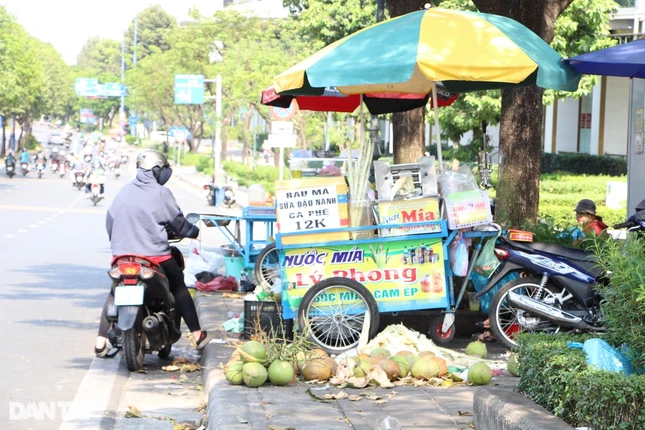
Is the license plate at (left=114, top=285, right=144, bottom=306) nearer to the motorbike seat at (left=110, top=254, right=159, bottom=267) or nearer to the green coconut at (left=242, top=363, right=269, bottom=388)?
the motorbike seat at (left=110, top=254, right=159, bottom=267)

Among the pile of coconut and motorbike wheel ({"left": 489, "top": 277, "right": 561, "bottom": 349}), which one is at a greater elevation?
motorbike wheel ({"left": 489, "top": 277, "right": 561, "bottom": 349})

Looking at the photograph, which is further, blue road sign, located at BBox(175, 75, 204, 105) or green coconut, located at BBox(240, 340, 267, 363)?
blue road sign, located at BBox(175, 75, 204, 105)

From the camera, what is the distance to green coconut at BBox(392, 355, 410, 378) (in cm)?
737

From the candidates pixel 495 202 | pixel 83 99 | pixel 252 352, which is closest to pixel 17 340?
pixel 252 352

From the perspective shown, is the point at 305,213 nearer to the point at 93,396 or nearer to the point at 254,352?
the point at 254,352

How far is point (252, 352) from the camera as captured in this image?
23.6 feet

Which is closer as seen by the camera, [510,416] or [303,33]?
[510,416]

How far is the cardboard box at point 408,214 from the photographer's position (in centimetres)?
839

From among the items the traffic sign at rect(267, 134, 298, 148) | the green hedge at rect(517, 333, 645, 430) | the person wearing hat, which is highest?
the traffic sign at rect(267, 134, 298, 148)

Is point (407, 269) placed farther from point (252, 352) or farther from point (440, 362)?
point (252, 352)

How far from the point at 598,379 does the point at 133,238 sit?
4640mm

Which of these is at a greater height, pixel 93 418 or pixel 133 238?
pixel 133 238

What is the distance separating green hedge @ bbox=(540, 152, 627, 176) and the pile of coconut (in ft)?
74.3

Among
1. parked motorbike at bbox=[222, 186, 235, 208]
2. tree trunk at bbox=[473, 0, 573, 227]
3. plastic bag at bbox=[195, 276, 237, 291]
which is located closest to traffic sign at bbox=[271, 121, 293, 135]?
parked motorbike at bbox=[222, 186, 235, 208]
